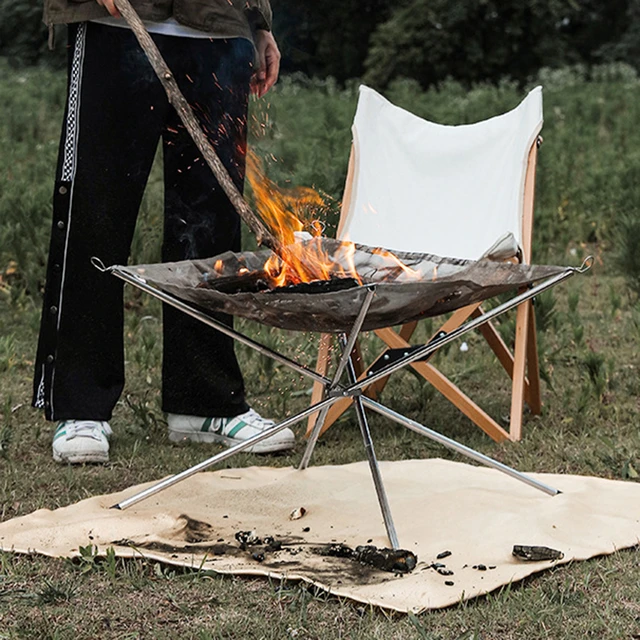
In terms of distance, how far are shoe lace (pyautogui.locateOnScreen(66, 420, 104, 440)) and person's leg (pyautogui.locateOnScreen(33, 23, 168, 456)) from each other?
25mm

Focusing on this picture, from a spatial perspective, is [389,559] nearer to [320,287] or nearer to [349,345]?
[349,345]

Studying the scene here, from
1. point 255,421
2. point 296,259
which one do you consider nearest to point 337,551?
point 296,259

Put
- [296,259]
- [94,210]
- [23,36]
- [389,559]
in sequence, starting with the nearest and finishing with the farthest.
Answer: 1. [389,559]
2. [296,259]
3. [94,210]
4. [23,36]

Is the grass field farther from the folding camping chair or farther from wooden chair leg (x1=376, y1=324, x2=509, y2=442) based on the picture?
the folding camping chair

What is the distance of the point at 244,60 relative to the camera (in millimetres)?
3189

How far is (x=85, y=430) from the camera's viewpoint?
10.4 feet

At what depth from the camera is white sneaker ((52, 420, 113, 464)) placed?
3123 millimetres

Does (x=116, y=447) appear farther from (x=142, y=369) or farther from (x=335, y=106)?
(x=335, y=106)

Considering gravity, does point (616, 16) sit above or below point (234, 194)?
above

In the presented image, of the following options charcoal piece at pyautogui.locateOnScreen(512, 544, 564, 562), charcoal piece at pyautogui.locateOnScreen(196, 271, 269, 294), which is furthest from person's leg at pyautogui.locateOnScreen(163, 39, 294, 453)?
charcoal piece at pyautogui.locateOnScreen(512, 544, 564, 562)

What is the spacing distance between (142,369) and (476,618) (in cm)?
223

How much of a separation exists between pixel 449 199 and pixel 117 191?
1170 millimetres

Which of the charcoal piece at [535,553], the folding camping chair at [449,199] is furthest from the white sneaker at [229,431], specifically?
the charcoal piece at [535,553]

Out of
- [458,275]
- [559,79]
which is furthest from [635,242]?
[559,79]
